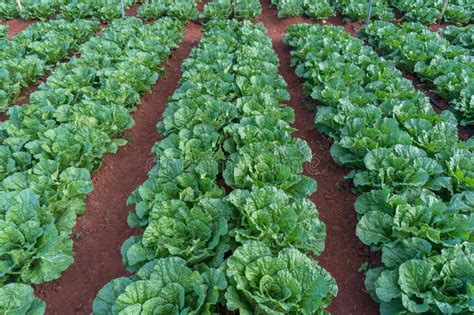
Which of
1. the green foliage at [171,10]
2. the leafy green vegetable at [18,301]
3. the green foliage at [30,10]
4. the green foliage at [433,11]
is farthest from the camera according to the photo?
the green foliage at [30,10]

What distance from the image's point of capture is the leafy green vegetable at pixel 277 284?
3.38 metres

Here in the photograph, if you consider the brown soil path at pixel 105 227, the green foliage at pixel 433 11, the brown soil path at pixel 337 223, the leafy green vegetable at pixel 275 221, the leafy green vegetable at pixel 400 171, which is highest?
the green foliage at pixel 433 11

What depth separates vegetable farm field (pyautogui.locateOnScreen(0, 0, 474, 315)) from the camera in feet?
11.8

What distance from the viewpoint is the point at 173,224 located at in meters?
4.14

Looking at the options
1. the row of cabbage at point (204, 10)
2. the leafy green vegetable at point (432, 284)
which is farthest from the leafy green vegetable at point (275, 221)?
the row of cabbage at point (204, 10)

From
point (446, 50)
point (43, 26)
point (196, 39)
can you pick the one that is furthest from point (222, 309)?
point (43, 26)

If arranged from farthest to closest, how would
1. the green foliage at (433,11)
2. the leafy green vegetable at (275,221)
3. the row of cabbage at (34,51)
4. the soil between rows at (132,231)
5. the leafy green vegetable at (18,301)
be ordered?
the green foliage at (433,11)
the row of cabbage at (34,51)
the soil between rows at (132,231)
the leafy green vegetable at (275,221)
the leafy green vegetable at (18,301)

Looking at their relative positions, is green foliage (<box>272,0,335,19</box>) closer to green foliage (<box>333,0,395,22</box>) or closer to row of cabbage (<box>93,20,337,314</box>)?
green foliage (<box>333,0,395,22</box>)

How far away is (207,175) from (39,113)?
3.54m

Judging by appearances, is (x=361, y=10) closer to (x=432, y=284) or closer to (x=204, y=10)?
(x=204, y=10)

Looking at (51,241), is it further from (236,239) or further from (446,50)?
(446,50)

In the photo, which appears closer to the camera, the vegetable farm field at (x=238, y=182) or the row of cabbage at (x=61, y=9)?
the vegetable farm field at (x=238, y=182)

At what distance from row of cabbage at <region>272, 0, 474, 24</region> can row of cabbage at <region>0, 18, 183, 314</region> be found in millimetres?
5857

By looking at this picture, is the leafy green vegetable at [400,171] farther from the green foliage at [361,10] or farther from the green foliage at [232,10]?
the green foliage at [232,10]
